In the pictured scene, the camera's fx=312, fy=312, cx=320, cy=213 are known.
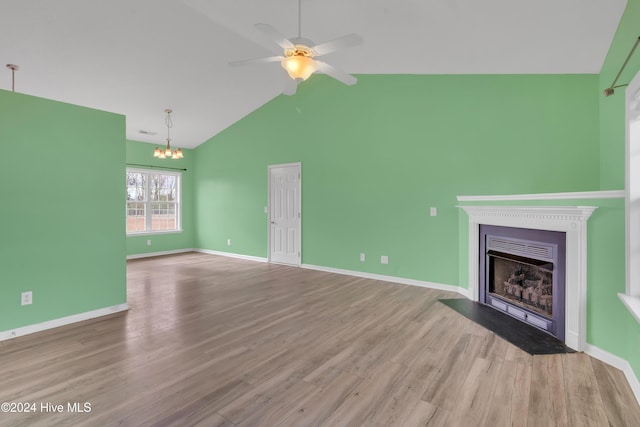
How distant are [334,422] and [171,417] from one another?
0.92 meters

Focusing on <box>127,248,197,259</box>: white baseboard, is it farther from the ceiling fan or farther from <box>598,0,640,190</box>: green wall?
<box>598,0,640,190</box>: green wall

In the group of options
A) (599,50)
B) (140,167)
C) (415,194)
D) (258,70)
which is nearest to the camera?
(599,50)

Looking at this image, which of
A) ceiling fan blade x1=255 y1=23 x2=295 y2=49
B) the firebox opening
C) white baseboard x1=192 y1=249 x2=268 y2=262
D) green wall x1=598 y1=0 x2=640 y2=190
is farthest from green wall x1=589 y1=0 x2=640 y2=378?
white baseboard x1=192 y1=249 x2=268 y2=262

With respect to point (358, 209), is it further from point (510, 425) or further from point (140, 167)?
point (140, 167)

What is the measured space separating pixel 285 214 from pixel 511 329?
4.29 metres

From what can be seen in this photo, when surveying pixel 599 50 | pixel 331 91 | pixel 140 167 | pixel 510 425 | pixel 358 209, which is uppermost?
pixel 331 91

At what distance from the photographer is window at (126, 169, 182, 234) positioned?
23.4 ft

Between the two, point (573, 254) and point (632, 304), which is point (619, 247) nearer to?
point (573, 254)

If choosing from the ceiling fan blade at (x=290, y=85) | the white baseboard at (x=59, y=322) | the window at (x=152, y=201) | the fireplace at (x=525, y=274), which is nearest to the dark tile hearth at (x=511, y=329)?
the fireplace at (x=525, y=274)

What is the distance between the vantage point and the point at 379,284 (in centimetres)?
473

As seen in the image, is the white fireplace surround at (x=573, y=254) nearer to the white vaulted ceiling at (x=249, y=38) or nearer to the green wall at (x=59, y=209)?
the white vaulted ceiling at (x=249, y=38)

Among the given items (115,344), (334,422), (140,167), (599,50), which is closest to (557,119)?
(599,50)

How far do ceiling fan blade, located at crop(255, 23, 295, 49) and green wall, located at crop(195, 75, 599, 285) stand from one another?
2.73 metres

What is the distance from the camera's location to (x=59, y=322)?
314 cm
